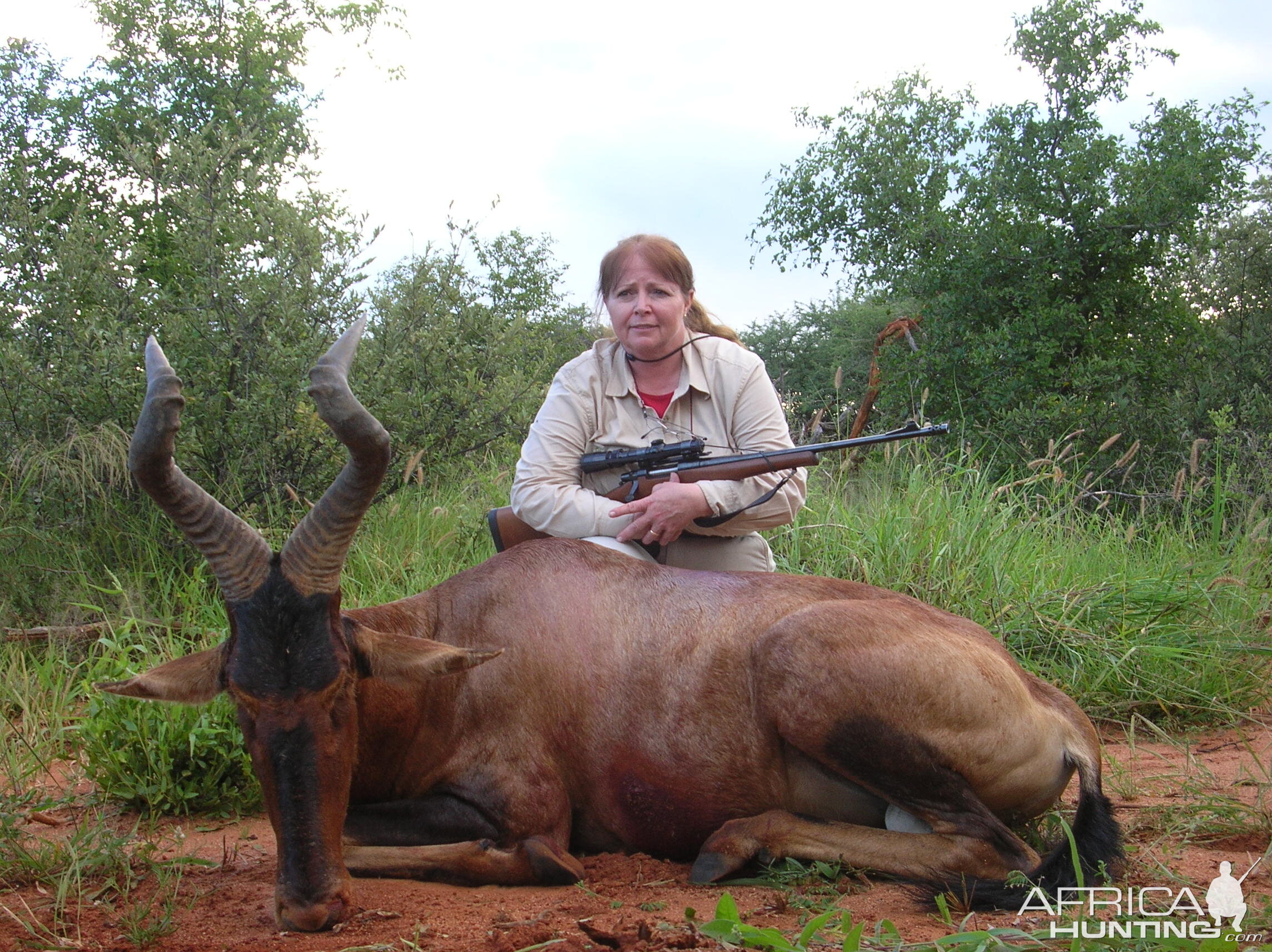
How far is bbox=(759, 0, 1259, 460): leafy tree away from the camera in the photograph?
38.5 ft

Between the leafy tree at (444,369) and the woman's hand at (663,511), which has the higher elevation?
the leafy tree at (444,369)

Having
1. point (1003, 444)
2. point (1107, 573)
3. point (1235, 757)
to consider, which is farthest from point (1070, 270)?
point (1235, 757)

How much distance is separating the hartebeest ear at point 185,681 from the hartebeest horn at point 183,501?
225mm

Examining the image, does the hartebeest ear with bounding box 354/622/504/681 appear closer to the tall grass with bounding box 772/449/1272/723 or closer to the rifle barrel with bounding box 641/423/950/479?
the rifle barrel with bounding box 641/423/950/479

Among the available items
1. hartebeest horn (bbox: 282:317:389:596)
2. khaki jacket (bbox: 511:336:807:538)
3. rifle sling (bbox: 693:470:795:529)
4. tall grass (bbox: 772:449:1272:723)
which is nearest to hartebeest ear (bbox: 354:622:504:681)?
hartebeest horn (bbox: 282:317:389:596)

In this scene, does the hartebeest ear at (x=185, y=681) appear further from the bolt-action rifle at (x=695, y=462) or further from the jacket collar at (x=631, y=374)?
the jacket collar at (x=631, y=374)

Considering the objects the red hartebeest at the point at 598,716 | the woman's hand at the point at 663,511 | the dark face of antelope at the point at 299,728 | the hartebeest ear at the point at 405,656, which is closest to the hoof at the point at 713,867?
the red hartebeest at the point at 598,716

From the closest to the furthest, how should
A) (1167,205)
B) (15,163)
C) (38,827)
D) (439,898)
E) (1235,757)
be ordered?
1. (439,898)
2. (38,827)
3. (1235,757)
4. (15,163)
5. (1167,205)

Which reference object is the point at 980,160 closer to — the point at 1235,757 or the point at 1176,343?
the point at 1176,343

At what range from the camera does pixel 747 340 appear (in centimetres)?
1833

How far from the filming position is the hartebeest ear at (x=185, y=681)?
3430 mm

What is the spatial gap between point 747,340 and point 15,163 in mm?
12260

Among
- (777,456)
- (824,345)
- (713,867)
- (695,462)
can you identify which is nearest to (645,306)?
(695,462)

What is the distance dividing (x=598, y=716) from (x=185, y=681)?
1353 mm
